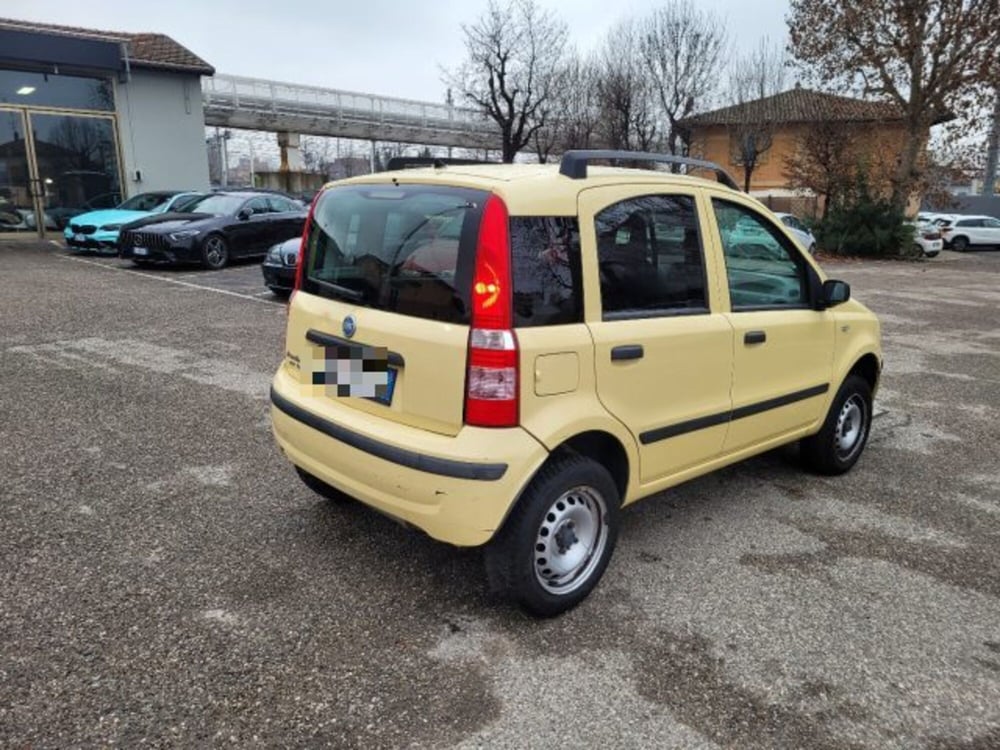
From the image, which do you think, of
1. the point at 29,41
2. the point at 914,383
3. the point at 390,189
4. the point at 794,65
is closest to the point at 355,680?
the point at 390,189

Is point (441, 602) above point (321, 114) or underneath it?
underneath

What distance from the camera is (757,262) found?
3.90m

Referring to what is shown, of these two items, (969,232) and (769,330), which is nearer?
(769,330)

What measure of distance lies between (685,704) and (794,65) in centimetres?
2655

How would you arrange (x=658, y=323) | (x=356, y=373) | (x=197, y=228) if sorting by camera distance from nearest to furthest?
(x=356, y=373) → (x=658, y=323) → (x=197, y=228)

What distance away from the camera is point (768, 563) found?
11.5ft

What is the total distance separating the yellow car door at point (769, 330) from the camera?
3641 mm

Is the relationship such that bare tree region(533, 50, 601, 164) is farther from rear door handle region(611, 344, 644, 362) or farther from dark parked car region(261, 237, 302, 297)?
rear door handle region(611, 344, 644, 362)

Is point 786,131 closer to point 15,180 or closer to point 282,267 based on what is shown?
point 282,267

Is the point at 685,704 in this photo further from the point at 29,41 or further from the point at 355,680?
the point at 29,41

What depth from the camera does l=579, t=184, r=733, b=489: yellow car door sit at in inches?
118

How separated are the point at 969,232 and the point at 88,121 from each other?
31138 mm

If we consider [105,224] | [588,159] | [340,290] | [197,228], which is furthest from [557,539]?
[105,224]

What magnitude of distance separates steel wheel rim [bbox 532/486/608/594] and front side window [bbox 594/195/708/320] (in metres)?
0.77
